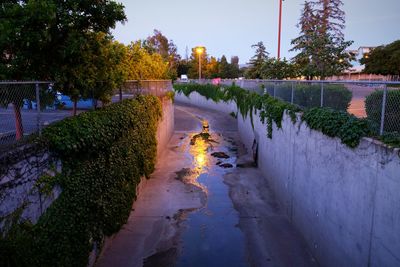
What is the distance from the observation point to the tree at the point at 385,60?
54794 mm

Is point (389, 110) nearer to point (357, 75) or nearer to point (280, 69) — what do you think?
point (280, 69)

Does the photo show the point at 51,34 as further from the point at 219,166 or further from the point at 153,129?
the point at 219,166

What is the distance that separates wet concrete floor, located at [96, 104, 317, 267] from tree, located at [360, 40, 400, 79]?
162ft

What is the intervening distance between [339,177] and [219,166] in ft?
31.9

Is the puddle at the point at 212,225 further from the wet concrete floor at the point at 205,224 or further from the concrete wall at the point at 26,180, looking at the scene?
the concrete wall at the point at 26,180

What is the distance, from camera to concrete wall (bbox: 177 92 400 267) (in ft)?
17.2

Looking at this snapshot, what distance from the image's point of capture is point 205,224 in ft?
33.2

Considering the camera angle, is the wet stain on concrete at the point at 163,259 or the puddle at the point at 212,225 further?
the puddle at the point at 212,225

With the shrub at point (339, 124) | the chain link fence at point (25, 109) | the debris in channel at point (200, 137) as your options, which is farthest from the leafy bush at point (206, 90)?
the chain link fence at point (25, 109)

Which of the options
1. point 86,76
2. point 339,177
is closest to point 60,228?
point 86,76

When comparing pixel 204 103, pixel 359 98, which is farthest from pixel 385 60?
pixel 359 98

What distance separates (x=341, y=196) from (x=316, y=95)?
10.7 ft

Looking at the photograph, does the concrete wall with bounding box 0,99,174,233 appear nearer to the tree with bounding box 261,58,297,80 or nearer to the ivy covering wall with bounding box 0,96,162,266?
the ivy covering wall with bounding box 0,96,162,266

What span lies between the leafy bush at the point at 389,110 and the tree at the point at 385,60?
54.9 meters
